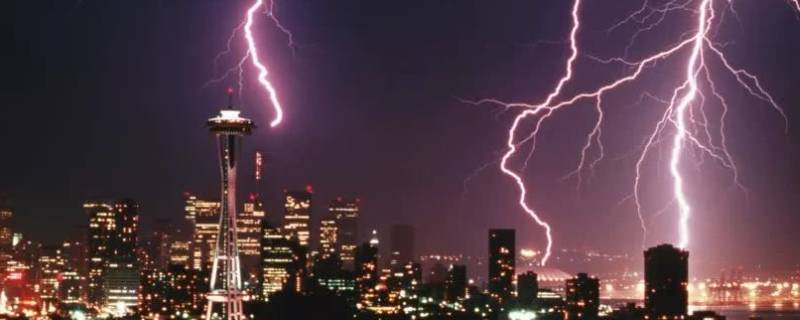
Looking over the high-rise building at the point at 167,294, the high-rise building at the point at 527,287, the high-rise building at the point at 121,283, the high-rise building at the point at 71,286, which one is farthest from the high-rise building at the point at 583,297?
the high-rise building at the point at 71,286

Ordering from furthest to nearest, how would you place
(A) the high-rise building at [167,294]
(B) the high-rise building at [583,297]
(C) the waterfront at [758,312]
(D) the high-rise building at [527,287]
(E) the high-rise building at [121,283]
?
(C) the waterfront at [758,312] → (E) the high-rise building at [121,283] → (D) the high-rise building at [527,287] → (B) the high-rise building at [583,297] → (A) the high-rise building at [167,294]

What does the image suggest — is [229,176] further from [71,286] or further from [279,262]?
[71,286]

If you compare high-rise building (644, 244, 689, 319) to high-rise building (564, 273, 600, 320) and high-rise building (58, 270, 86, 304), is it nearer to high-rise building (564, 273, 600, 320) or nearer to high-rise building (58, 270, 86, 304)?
high-rise building (564, 273, 600, 320)

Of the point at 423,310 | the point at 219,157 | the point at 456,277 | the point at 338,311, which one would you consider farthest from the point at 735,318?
the point at 219,157

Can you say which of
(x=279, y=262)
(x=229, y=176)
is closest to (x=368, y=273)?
(x=279, y=262)

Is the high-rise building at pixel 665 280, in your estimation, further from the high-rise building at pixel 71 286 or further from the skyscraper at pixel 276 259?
the high-rise building at pixel 71 286

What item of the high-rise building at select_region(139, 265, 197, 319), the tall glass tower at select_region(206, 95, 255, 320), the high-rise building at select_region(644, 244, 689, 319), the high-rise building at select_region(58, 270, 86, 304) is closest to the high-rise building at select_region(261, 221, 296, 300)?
the high-rise building at select_region(139, 265, 197, 319)

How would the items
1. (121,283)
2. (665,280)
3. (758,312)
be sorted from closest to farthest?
(665,280) → (121,283) → (758,312)
